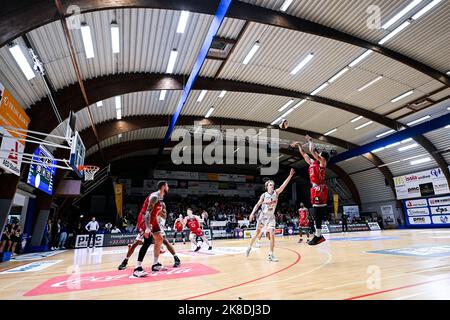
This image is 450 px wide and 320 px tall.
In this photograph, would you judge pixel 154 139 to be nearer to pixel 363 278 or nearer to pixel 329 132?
pixel 329 132

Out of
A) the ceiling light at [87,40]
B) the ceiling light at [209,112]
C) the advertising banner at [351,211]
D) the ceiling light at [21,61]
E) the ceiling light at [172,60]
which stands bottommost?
the advertising banner at [351,211]

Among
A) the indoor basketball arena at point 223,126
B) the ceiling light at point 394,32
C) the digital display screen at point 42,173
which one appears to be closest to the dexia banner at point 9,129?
the indoor basketball arena at point 223,126

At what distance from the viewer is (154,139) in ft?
83.6

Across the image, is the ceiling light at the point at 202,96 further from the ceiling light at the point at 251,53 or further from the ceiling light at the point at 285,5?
the ceiling light at the point at 285,5

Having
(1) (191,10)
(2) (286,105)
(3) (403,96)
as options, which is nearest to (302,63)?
(2) (286,105)

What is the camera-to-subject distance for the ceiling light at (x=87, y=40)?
973 cm

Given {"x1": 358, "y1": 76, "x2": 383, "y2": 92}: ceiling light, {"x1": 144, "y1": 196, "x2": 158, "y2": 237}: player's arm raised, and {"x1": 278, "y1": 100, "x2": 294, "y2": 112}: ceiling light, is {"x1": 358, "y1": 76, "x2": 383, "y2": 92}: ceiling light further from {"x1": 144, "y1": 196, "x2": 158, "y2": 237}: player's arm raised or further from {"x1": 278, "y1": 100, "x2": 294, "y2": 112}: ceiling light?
{"x1": 144, "y1": 196, "x2": 158, "y2": 237}: player's arm raised

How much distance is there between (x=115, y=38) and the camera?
35.4ft

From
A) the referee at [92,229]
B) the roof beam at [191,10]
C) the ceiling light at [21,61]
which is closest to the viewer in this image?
the roof beam at [191,10]

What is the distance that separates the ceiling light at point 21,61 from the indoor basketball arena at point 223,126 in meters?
0.06

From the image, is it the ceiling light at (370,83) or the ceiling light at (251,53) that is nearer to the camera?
the ceiling light at (251,53)

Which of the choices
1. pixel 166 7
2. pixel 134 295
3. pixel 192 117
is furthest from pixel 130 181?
pixel 134 295

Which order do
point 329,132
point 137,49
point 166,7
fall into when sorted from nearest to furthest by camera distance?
point 166,7, point 137,49, point 329,132
